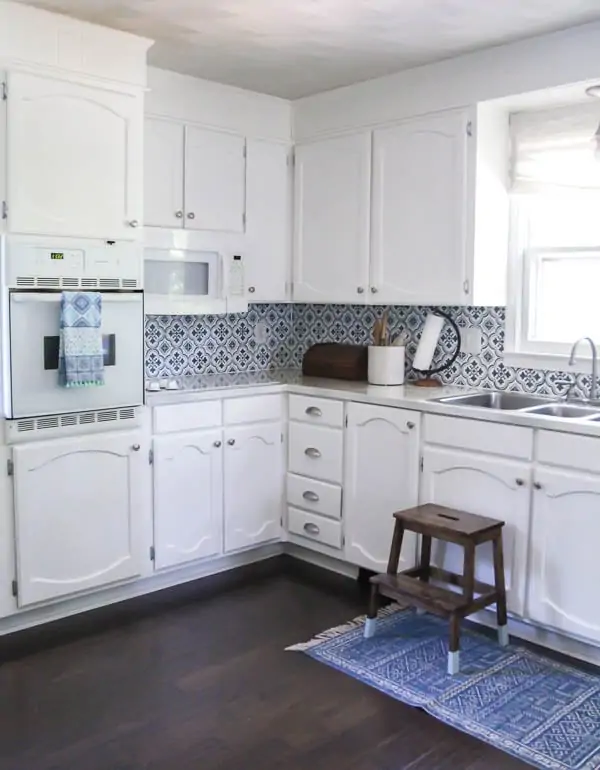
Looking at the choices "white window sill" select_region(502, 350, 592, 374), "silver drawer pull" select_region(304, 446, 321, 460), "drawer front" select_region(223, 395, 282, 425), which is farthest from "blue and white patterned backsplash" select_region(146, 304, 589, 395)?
"silver drawer pull" select_region(304, 446, 321, 460)

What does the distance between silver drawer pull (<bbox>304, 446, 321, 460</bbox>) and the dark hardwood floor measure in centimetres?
80

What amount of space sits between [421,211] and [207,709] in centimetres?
233

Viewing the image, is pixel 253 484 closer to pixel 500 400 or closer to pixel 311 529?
pixel 311 529

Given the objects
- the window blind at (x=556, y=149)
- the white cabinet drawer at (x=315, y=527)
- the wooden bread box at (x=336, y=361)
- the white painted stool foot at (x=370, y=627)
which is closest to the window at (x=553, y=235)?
the window blind at (x=556, y=149)

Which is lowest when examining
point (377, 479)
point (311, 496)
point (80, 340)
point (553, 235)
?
point (311, 496)

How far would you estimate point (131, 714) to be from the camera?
2.55m

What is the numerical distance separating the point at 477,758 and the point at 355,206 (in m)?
2.60

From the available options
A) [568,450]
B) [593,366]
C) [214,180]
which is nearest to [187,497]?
[214,180]

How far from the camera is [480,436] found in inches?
124

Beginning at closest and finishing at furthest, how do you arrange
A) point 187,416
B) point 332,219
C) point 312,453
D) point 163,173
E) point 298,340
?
point 187,416 → point 163,173 → point 312,453 → point 332,219 → point 298,340

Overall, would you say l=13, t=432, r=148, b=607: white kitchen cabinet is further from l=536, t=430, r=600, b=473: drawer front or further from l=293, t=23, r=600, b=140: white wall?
l=293, t=23, r=600, b=140: white wall

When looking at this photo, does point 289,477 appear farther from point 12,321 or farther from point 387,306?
point 12,321

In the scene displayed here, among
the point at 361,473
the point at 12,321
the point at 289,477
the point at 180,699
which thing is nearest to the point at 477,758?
the point at 180,699

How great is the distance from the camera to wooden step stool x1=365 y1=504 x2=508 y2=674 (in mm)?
2840
